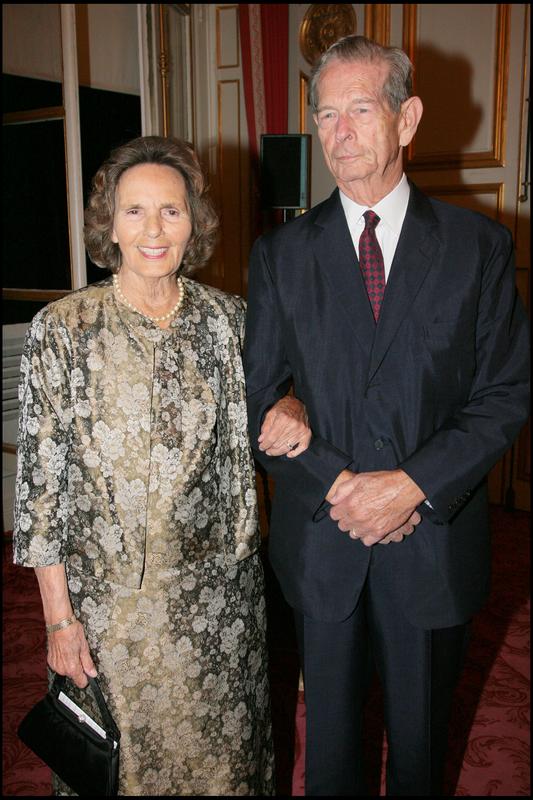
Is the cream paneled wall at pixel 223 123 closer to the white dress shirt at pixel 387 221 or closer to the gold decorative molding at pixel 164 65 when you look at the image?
the gold decorative molding at pixel 164 65

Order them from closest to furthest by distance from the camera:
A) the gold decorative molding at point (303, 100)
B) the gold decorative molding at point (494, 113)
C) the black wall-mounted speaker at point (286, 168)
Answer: the black wall-mounted speaker at point (286, 168) < the gold decorative molding at point (494, 113) < the gold decorative molding at point (303, 100)

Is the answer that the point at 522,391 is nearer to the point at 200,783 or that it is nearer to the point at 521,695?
the point at 200,783

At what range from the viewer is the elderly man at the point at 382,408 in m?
1.46

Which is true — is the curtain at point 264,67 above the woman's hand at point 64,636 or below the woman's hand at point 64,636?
above

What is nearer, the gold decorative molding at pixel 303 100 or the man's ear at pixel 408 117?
the man's ear at pixel 408 117

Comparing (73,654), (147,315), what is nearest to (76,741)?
(73,654)

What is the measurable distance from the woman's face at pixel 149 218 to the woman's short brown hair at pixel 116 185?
20 mm

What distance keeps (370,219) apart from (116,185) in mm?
548

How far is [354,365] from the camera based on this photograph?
4.88 feet

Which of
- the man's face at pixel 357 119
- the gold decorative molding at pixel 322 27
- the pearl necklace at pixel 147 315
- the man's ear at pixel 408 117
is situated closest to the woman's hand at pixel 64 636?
the pearl necklace at pixel 147 315

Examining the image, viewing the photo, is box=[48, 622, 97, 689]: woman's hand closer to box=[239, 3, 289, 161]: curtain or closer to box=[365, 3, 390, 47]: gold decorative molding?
box=[239, 3, 289, 161]: curtain

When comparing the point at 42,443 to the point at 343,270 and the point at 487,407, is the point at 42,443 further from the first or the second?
the point at 487,407

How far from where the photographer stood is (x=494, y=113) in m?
4.16

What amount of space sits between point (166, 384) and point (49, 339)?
0.26m
